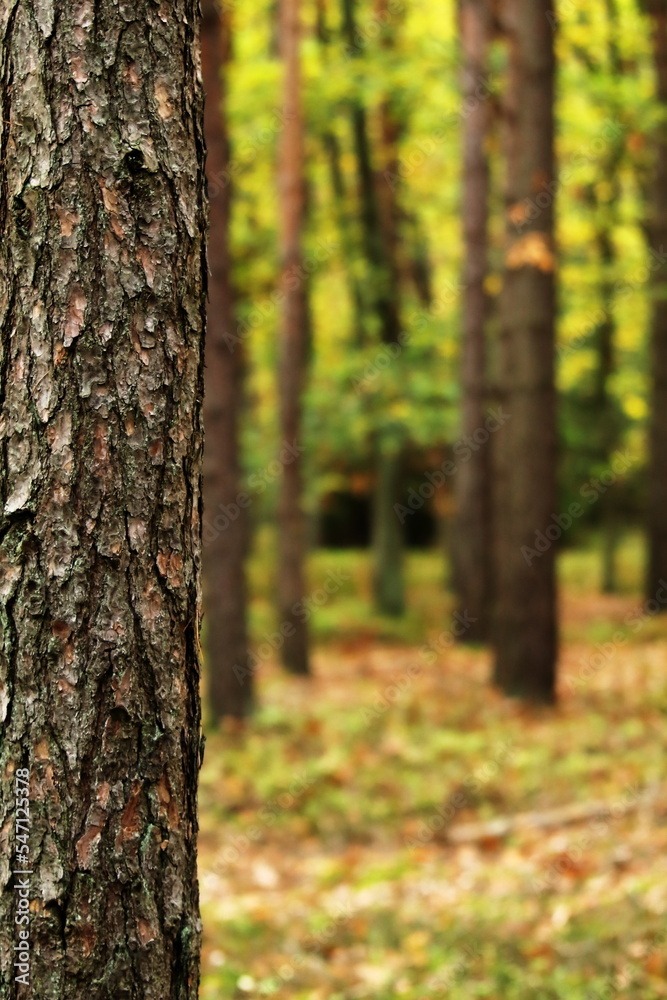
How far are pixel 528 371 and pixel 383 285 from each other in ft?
30.3

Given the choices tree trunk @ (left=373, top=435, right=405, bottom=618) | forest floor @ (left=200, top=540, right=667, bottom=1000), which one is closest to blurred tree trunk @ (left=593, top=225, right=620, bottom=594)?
tree trunk @ (left=373, top=435, right=405, bottom=618)

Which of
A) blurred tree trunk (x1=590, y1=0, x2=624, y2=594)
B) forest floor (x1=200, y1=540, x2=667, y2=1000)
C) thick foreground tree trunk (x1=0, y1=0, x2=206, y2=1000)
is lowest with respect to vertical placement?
forest floor (x1=200, y1=540, x2=667, y2=1000)

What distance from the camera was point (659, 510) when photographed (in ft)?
52.8

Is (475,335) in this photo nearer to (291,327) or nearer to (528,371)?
(291,327)

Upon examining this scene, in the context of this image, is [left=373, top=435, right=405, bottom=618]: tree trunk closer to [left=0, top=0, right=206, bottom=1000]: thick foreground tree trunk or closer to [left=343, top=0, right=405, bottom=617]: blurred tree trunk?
[left=343, top=0, right=405, bottom=617]: blurred tree trunk

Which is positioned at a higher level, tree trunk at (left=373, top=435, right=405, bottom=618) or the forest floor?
tree trunk at (left=373, top=435, right=405, bottom=618)

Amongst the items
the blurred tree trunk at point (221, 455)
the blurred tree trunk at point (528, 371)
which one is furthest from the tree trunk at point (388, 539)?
the blurred tree trunk at point (221, 455)

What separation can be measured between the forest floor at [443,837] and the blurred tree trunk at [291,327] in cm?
145

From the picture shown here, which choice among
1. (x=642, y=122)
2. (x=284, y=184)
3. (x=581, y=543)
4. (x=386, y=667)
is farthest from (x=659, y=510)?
(x=581, y=543)

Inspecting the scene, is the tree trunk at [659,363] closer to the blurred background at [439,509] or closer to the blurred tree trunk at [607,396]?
the blurred background at [439,509]

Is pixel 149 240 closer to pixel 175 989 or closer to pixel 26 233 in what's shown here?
pixel 26 233

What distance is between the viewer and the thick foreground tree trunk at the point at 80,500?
6.98 ft

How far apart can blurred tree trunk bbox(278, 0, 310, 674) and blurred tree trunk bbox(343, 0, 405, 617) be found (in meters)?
4.06

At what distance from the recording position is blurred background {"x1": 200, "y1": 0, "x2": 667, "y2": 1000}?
5805mm
